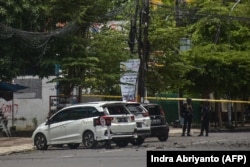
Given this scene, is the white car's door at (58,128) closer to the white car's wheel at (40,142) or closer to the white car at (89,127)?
the white car at (89,127)

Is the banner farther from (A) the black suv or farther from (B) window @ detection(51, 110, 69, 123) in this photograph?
(B) window @ detection(51, 110, 69, 123)

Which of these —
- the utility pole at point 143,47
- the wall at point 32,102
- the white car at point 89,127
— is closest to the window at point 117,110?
the white car at point 89,127

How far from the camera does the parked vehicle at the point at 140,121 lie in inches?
848

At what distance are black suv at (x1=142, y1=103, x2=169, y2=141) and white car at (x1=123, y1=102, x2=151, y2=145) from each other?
1793mm

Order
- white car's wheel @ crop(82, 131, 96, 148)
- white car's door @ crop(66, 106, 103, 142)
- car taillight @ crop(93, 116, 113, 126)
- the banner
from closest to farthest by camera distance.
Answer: car taillight @ crop(93, 116, 113, 126)
white car's wheel @ crop(82, 131, 96, 148)
white car's door @ crop(66, 106, 103, 142)
the banner

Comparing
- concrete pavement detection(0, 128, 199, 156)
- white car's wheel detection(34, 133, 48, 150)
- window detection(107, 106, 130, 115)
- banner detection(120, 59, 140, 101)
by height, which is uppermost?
banner detection(120, 59, 140, 101)

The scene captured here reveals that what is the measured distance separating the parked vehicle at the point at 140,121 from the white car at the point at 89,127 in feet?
1.67

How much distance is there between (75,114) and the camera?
2117cm

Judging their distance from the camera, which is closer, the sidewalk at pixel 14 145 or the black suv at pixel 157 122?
the sidewalk at pixel 14 145

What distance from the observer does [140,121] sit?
2173cm

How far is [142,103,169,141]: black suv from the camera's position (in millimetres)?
24172

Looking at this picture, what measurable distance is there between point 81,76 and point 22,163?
12.7 meters

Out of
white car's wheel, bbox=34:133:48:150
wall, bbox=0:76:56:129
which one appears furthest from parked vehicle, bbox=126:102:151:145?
wall, bbox=0:76:56:129

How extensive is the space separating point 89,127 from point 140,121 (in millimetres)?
2308
